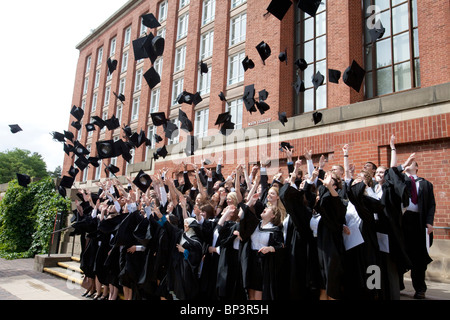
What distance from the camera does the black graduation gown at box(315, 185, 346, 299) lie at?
3.63 meters

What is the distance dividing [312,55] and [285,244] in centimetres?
963

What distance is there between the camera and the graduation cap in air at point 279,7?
5.26 m

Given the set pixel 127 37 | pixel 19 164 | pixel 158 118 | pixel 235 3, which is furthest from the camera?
pixel 19 164

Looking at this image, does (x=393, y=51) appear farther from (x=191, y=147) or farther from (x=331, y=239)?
(x=331, y=239)

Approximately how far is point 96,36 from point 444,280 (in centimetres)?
3247

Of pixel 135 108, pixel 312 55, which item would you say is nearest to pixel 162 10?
pixel 135 108

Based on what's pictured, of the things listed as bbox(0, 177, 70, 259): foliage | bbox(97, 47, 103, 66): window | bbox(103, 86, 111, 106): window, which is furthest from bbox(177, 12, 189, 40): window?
bbox(0, 177, 70, 259): foliage

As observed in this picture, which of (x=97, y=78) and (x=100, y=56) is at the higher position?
(x=100, y=56)

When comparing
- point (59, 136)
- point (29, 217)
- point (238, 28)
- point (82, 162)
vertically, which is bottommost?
point (29, 217)

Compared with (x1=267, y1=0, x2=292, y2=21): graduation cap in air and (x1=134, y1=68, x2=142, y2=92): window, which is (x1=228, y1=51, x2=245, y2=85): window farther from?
(x1=267, y1=0, x2=292, y2=21): graduation cap in air

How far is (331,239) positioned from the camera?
12.3ft

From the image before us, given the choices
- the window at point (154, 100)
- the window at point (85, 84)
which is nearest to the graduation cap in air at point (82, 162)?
the window at point (154, 100)

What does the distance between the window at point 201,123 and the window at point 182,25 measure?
20.1ft

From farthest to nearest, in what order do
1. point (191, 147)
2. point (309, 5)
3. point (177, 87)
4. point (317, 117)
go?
1. point (177, 87)
2. point (191, 147)
3. point (317, 117)
4. point (309, 5)
